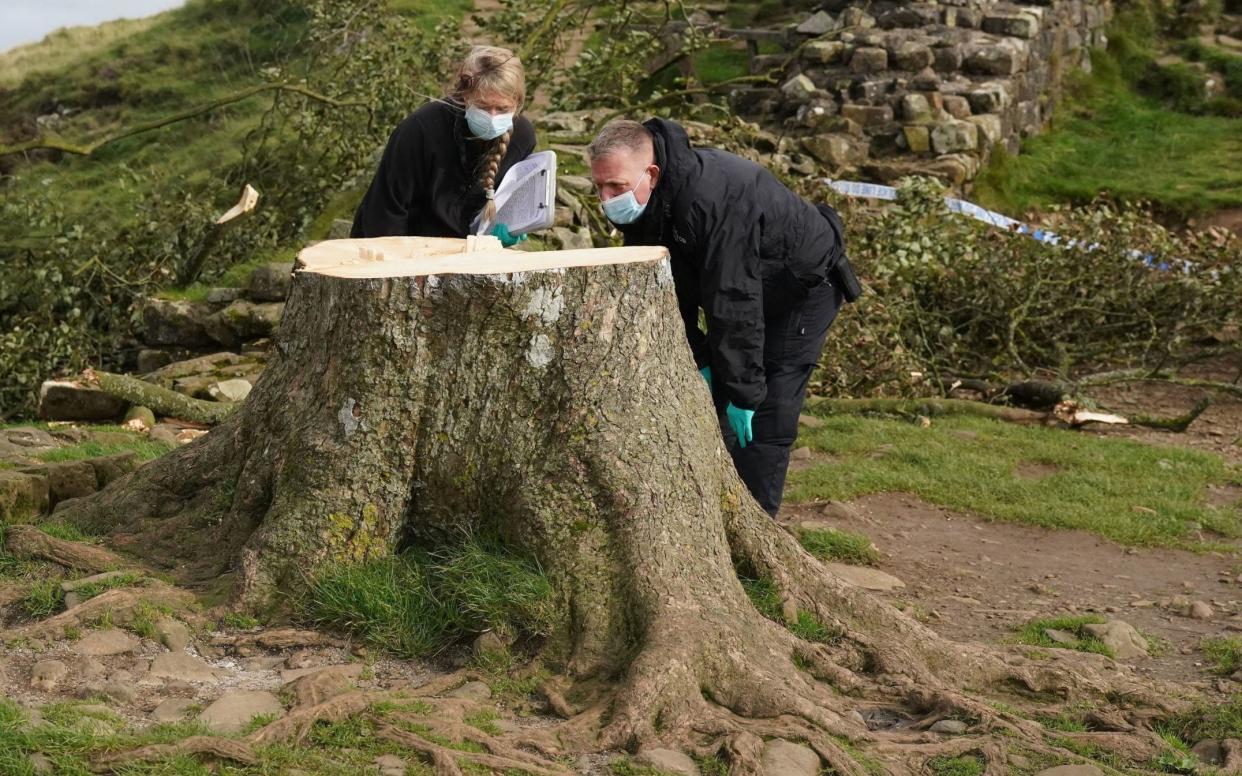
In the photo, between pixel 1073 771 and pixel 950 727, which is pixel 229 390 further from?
pixel 1073 771

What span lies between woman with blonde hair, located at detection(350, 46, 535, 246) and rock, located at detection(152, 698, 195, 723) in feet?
7.98

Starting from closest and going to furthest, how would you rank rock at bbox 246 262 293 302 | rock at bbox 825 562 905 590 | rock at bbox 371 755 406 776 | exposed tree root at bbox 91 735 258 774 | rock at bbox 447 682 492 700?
1. exposed tree root at bbox 91 735 258 774
2. rock at bbox 371 755 406 776
3. rock at bbox 447 682 492 700
4. rock at bbox 825 562 905 590
5. rock at bbox 246 262 293 302

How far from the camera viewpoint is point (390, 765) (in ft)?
11.6

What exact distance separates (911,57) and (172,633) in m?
11.7

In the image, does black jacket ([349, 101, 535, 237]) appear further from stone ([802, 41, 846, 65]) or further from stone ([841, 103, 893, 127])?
stone ([802, 41, 846, 65])

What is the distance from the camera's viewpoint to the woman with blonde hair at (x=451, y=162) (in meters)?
5.56

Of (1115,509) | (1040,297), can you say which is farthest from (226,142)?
(1115,509)

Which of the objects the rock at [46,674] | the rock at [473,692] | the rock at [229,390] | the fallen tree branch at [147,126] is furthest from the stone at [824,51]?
the rock at [46,674]

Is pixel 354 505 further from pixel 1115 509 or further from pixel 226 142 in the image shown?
pixel 226 142

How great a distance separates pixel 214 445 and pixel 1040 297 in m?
7.52

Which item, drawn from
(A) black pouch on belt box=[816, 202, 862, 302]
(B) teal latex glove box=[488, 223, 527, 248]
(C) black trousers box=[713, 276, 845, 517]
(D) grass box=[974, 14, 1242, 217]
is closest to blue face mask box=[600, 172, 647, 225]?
(B) teal latex glove box=[488, 223, 527, 248]

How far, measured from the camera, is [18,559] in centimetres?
Result: 460

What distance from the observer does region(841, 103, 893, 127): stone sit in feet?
44.9

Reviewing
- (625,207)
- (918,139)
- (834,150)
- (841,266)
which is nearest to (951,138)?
(918,139)
